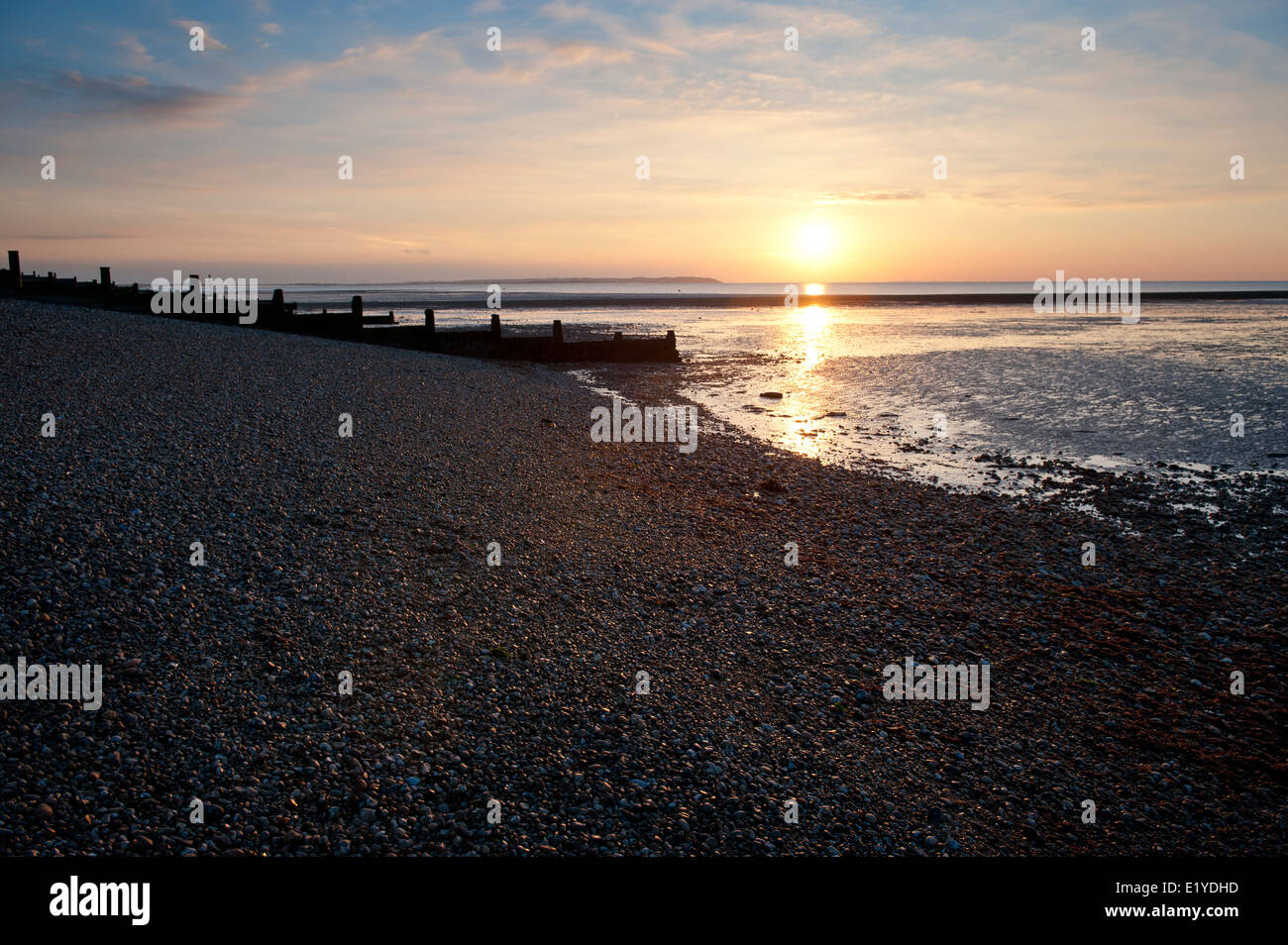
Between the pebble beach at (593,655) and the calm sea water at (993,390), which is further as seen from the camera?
the calm sea water at (993,390)

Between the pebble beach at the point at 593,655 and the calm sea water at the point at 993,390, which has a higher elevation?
the calm sea water at the point at 993,390

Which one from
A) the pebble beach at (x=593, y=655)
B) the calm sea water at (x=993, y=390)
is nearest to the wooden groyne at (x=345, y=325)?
the calm sea water at (x=993, y=390)

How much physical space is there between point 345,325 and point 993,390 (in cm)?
2657

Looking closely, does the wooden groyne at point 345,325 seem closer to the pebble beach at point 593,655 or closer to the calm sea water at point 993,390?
the calm sea water at point 993,390

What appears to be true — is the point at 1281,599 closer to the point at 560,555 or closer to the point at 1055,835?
the point at 1055,835

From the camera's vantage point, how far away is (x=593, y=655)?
7996 millimetres

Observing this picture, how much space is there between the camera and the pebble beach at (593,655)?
5.64 metres

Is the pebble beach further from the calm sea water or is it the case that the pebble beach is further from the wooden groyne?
the wooden groyne

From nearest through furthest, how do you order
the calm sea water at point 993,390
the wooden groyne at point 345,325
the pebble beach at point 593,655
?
the pebble beach at point 593,655 < the calm sea water at point 993,390 < the wooden groyne at point 345,325

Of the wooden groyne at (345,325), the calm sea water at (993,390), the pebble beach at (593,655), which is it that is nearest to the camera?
the pebble beach at (593,655)

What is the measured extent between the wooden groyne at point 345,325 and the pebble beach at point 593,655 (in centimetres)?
1652

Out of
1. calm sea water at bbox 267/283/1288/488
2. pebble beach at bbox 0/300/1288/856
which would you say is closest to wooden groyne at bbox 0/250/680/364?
calm sea water at bbox 267/283/1288/488

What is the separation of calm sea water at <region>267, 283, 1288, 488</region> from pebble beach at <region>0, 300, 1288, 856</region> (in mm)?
4554

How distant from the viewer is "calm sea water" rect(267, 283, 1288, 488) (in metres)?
19.0
